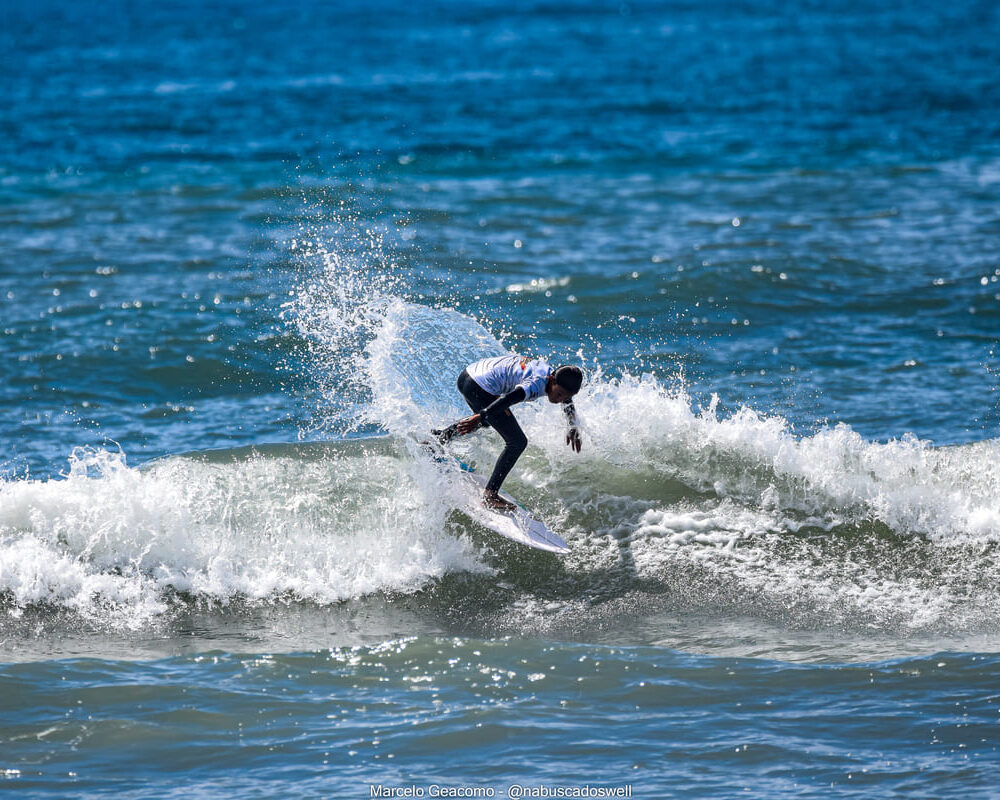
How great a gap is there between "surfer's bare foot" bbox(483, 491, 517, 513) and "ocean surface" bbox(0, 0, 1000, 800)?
Answer: 1.22 feet

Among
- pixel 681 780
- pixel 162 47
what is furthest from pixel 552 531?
pixel 162 47

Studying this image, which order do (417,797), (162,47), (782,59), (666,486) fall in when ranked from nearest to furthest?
1. (417,797)
2. (666,486)
3. (782,59)
4. (162,47)

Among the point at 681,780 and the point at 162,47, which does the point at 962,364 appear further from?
the point at 162,47

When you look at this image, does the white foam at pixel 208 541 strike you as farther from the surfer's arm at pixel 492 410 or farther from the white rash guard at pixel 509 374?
the white rash guard at pixel 509 374

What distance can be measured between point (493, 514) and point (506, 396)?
1131 millimetres

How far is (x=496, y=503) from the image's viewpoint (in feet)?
32.5

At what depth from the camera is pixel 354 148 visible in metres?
27.3

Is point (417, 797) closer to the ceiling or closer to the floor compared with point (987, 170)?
closer to the floor

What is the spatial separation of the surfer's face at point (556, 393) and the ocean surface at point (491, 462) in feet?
4.43

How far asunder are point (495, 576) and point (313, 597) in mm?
1479

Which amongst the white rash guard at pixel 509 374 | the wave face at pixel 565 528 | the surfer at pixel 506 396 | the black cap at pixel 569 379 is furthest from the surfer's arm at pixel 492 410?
the wave face at pixel 565 528

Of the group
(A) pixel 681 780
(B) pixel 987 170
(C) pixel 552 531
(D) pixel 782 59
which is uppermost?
(D) pixel 782 59

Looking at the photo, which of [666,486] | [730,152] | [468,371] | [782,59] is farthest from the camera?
[782,59]

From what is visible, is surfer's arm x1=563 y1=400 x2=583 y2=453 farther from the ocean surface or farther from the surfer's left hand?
the ocean surface
